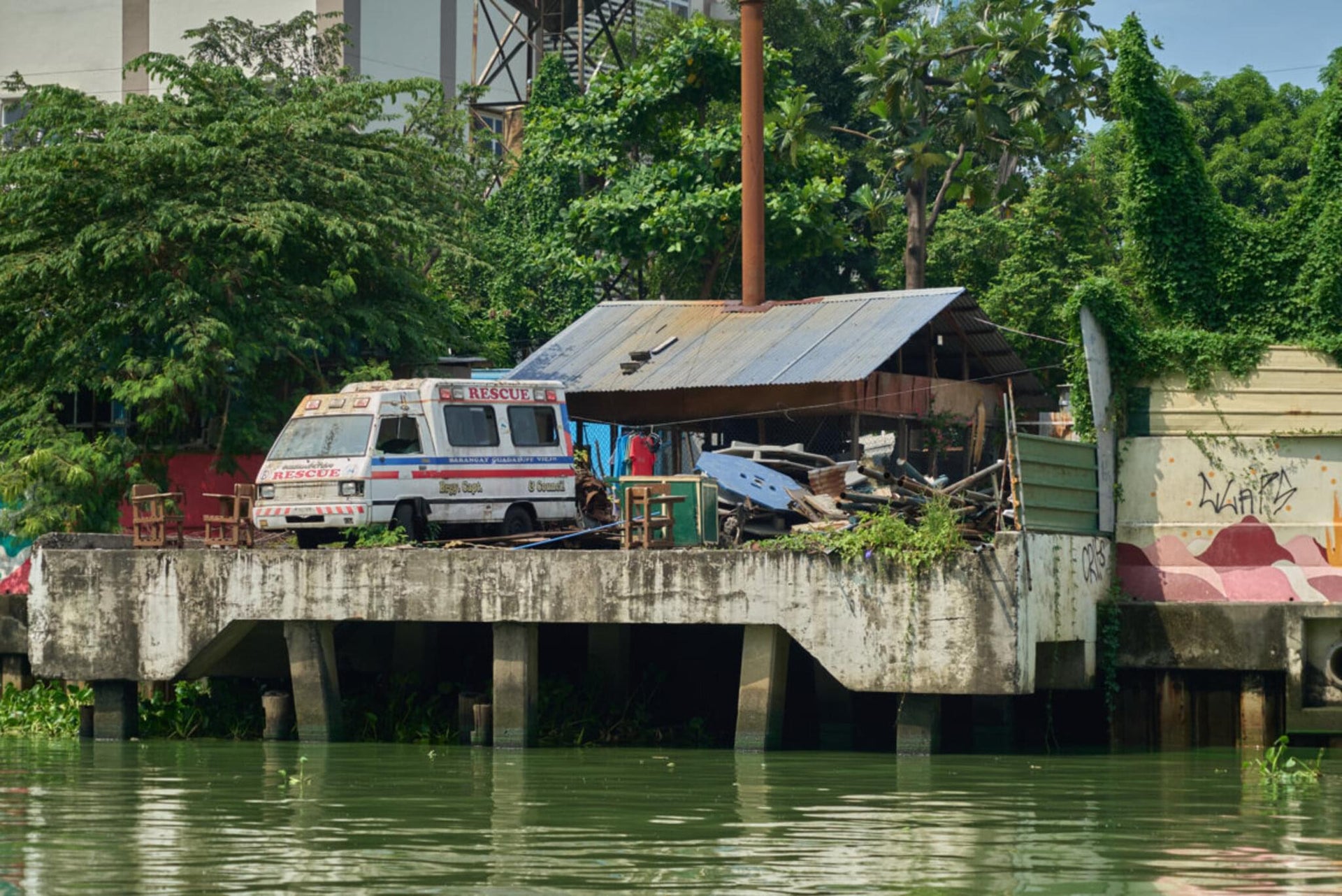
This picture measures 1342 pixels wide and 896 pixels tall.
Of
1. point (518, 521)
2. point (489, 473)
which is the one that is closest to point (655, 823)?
point (489, 473)

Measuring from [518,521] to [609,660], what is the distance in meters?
3.14

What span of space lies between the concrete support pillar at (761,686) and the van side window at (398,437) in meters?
5.66

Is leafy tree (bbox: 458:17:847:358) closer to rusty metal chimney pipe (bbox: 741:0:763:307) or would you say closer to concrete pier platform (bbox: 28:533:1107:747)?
rusty metal chimney pipe (bbox: 741:0:763:307)

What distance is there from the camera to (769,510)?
23.6 metres

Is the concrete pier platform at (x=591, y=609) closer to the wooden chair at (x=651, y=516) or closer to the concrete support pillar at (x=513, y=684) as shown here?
the concrete support pillar at (x=513, y=684)

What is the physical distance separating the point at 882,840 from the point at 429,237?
17976mm

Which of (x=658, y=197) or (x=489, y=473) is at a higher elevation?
(x=658, y=197)

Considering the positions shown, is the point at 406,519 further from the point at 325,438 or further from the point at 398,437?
the point at 325,438

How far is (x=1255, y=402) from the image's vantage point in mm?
23062

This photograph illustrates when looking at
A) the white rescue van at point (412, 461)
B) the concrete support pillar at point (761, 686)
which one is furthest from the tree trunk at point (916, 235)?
the concrete support pillar at point (761, 686)

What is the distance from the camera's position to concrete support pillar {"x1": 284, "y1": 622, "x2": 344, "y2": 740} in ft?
70.8

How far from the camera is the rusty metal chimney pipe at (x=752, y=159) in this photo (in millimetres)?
31406

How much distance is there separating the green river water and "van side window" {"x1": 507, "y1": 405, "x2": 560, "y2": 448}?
17.3 feet

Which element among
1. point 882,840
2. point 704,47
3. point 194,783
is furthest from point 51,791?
point 704,47
